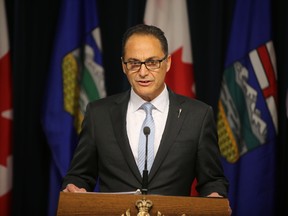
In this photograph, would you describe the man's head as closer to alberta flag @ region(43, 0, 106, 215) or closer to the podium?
Result: the podium

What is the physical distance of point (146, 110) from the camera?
2096mm

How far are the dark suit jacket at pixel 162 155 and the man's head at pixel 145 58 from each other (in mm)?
152

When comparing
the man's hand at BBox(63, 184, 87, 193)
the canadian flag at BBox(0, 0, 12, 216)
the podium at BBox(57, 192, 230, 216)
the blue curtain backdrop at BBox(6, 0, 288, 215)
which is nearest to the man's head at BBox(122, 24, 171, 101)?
the man's hand at BBox(63, 184, 87, 193)

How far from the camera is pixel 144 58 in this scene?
2.01m

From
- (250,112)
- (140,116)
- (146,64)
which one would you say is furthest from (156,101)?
(250,112)

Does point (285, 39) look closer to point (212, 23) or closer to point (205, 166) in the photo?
point (212, 23)

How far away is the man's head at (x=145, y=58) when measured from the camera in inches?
79.4

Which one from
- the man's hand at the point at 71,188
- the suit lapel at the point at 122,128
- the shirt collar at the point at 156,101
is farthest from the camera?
the shirt collar at the point at 156,101

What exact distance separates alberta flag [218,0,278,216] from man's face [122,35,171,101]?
5.63 feet

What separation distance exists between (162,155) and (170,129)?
0.38 ft

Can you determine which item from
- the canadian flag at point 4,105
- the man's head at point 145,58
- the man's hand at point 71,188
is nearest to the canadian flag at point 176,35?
the canadian flag at point 4,105

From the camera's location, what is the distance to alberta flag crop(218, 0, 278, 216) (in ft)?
11.9

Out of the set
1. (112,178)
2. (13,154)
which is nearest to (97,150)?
(112,178)

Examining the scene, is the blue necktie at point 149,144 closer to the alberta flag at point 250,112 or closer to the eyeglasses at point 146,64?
the eyeglasses at point 146,64
